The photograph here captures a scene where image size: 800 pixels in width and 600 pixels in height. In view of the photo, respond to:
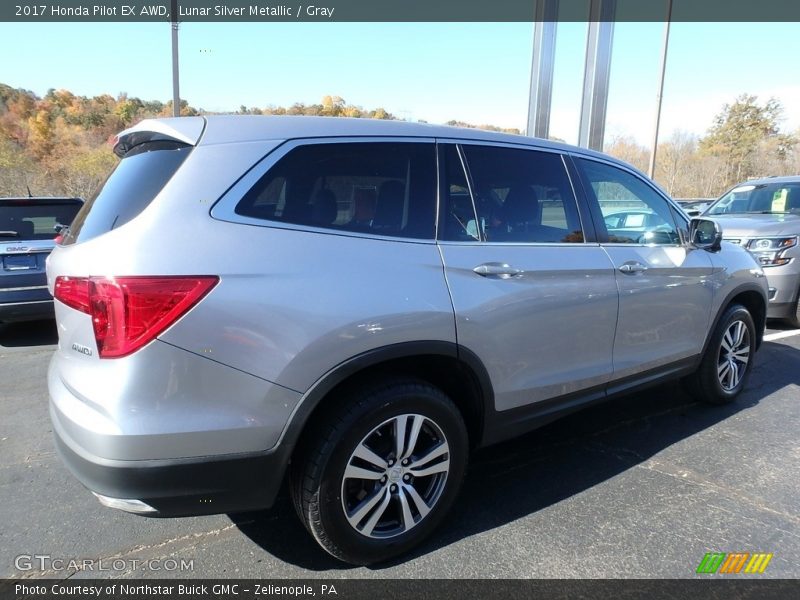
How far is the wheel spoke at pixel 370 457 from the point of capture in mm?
2145

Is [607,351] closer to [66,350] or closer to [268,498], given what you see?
[268,498]

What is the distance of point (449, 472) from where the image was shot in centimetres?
244

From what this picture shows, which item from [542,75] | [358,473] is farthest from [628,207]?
[542,75]

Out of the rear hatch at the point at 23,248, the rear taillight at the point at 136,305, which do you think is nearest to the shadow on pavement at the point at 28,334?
the rear hatch at the point at 23,248

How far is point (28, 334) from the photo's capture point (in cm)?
638

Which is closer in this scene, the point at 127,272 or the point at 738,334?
the point at 127,272

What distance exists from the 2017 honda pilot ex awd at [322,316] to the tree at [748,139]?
2294 inches

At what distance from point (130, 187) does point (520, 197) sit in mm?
1898

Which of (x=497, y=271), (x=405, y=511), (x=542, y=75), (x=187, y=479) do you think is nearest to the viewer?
(x=187, y=479)

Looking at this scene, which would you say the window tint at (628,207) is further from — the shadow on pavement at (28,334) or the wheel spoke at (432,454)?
the shadow on pavement at (28,334)

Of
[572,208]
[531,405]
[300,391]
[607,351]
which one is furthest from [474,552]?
[572,208]

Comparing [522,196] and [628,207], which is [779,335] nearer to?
[628,207]

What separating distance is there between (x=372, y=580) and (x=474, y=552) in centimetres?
49

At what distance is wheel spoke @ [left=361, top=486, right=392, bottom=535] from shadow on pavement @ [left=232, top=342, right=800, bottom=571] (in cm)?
22
